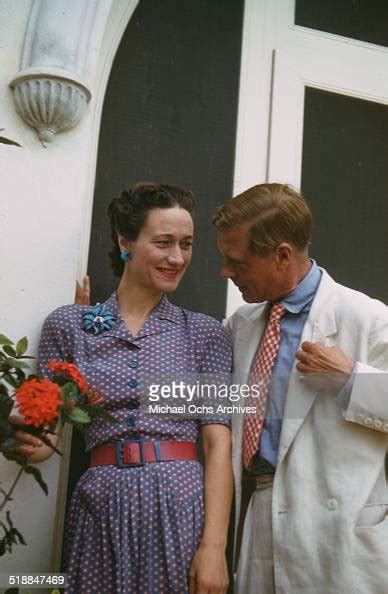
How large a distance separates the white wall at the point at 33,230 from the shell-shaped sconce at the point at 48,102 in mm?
32

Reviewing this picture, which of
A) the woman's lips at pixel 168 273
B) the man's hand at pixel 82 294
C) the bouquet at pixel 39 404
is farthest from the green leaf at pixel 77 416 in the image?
the man's hand at pixel 82 294

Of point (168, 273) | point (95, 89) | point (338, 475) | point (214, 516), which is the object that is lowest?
point (214, 516)

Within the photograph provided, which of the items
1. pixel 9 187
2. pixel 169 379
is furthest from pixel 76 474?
pixel 9 187

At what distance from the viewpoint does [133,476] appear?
2158mm

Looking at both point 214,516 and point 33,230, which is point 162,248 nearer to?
point 33,230

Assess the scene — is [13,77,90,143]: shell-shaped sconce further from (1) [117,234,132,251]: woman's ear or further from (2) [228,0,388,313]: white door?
(2) [228,0,388,313]: white door

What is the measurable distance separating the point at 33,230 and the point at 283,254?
0.68 m

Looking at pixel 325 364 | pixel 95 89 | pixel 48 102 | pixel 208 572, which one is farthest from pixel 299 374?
pixel 95 89

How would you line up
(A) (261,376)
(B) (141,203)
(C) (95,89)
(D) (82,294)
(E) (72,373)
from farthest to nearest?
1. (C) (95,89)
2. (D) (82,294)
3. (B) (141,203)
4. (A) (261,376)
5. (E) (72,373)

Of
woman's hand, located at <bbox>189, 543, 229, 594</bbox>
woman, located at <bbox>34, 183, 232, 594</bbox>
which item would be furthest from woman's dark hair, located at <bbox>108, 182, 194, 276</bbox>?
woman's hand, located at <bbox>189, 543, 229, 594</bbox>

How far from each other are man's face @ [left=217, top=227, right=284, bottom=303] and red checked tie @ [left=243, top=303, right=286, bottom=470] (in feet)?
0.17

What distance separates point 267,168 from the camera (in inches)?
118

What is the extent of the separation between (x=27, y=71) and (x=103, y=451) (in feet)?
3.41

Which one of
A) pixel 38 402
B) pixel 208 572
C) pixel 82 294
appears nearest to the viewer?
pixel 38 402
